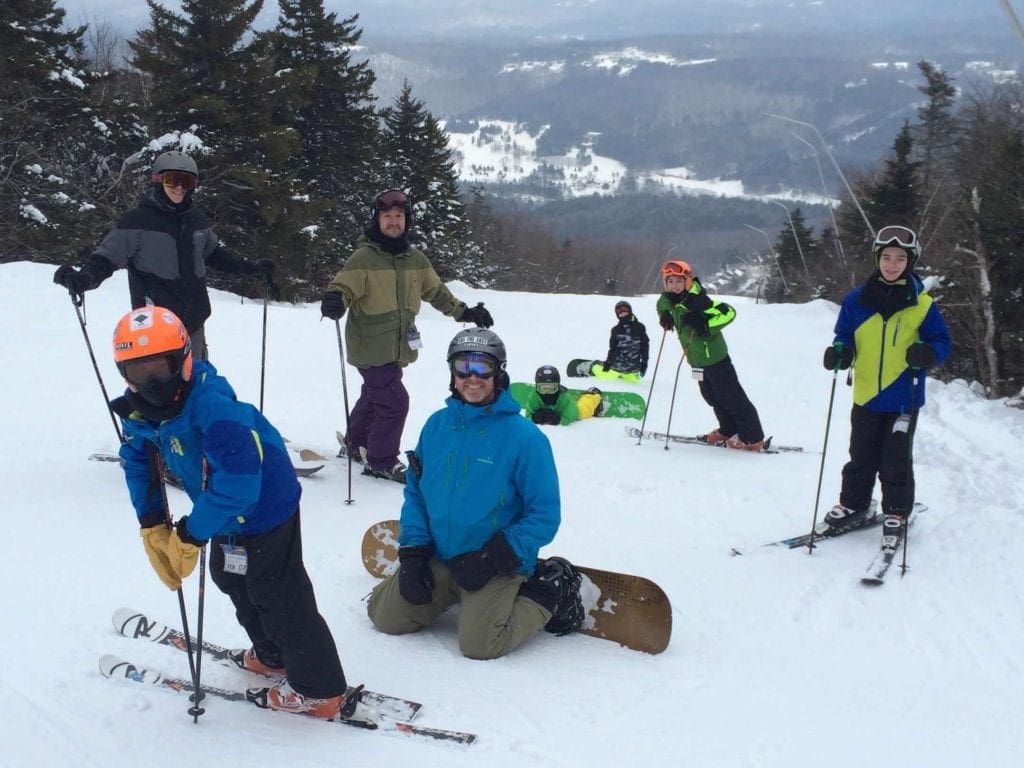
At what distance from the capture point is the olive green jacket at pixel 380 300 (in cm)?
561

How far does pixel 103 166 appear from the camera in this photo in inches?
856

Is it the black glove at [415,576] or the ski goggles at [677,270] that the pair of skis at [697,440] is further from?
the black glove at [415,576]

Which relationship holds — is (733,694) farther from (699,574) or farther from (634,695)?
(699,574)

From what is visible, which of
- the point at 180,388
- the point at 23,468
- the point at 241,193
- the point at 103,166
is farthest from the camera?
the point at 241,193

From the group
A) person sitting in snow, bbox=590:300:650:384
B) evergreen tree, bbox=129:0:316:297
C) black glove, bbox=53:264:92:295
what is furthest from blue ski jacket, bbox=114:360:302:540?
evergreen tree, bbox=129:0:316:297

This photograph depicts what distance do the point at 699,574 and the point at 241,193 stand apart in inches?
864

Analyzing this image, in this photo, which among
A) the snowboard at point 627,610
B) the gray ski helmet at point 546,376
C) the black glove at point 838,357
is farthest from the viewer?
the gray ski helmet at point 546,376

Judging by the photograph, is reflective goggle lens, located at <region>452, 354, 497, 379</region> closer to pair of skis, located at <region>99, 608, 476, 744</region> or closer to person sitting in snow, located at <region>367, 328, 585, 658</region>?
person sitting in snow, located at <region>367, 328, 585, 658</region>

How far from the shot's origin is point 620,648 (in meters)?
3.76

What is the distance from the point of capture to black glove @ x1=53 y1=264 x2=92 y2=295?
4.50m

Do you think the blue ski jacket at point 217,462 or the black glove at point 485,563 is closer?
the blue ski jacket at point 217,462

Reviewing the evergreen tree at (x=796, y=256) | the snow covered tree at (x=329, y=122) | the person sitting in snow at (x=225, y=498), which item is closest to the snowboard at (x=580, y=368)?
the person sitting in snow at (x=225, y=498)

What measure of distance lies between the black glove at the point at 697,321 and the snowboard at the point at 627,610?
414 centimetres

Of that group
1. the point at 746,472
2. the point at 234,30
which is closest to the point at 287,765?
the point at 746,472
